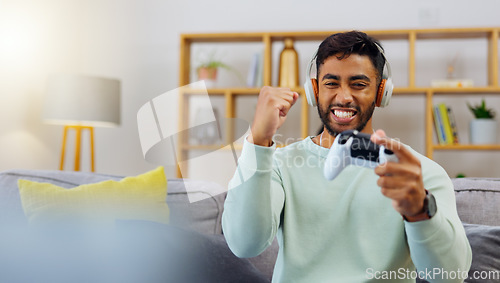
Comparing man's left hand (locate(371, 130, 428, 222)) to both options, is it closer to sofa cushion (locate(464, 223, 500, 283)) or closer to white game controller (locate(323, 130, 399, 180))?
white game controller (locate(323, 130, 399, 180))

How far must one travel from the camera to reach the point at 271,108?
2.92ft

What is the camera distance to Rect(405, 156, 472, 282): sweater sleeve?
0.90 metres

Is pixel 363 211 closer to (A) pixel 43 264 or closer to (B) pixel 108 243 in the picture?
(B) pixel 108 243

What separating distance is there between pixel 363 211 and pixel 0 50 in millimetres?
2642

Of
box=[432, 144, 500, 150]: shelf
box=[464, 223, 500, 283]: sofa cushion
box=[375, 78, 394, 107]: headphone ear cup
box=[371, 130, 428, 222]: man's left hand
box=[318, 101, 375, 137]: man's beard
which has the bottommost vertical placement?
box=[464, 223, 500, 283]: sofa cushion

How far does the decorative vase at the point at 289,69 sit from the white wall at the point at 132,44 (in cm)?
34

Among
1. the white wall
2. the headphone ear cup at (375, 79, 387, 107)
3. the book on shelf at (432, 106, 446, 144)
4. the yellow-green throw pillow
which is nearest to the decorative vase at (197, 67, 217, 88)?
the white wall

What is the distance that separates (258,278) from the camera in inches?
50.5

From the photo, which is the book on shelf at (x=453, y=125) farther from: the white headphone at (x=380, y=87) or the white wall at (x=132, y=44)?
the white headphone at (x=380, y=87)

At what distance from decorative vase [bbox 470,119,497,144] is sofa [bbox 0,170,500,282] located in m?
1.71

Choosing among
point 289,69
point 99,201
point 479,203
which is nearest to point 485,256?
point 479,203

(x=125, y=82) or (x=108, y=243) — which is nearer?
(x=108, y=243)

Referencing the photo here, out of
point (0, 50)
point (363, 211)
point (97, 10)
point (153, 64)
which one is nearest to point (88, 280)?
point (363, 211)

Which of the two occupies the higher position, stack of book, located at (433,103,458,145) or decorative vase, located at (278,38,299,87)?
decorative vase, located at (278,38,299,87)
